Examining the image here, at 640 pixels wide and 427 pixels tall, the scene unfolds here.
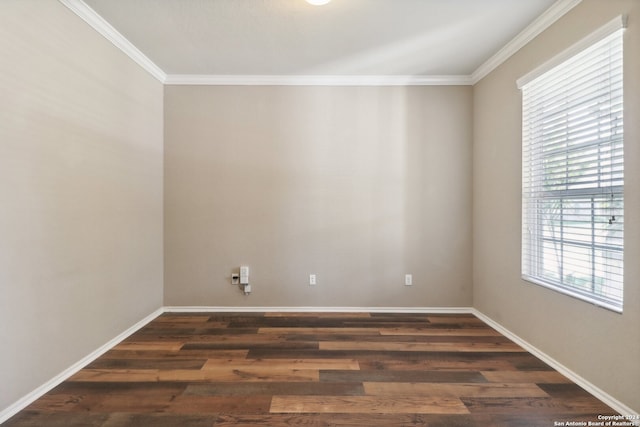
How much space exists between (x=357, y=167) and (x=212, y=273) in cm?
198

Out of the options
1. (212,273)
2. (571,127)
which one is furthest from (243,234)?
(571,127)

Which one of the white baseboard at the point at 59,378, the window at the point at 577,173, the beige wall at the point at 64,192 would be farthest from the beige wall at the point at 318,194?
the window at the point at 577,173

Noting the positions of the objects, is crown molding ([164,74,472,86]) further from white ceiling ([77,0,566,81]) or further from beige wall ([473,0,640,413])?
beige wall ([473,0,640,413])

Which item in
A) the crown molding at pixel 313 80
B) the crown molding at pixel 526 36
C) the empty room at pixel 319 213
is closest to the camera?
the empty room at pixel 319 213

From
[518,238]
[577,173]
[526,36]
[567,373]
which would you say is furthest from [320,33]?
[567,373]

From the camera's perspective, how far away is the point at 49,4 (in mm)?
1903

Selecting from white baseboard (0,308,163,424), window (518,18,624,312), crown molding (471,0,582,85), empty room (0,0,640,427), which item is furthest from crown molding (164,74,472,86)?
white baseboard (0,308,163,424)

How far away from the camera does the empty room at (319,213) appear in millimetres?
1740

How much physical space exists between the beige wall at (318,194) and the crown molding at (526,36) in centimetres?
31

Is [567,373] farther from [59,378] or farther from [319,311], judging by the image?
[59,378]

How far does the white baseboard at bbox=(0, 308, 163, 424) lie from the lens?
1.69 meters

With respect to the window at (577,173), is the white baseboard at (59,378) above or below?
below

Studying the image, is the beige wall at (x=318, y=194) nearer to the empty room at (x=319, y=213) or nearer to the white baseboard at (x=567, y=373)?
the empty room at (x=319, y=213)

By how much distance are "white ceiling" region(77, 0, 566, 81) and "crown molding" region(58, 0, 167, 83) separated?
5cm
